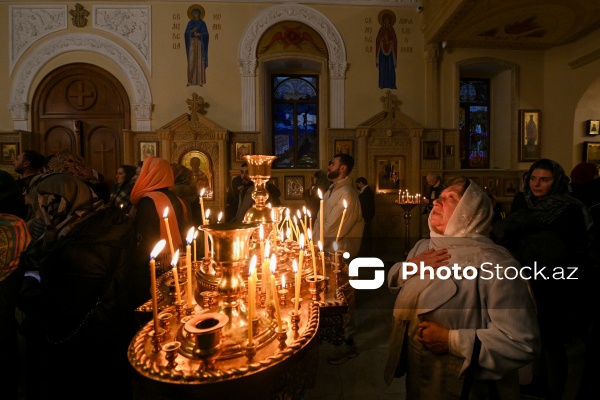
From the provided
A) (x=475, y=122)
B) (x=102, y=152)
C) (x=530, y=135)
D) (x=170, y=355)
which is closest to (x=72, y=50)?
(x=102, y=152)

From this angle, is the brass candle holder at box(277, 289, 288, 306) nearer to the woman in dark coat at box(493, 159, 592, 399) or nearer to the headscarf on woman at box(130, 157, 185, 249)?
the headscarf on woman at box(130, 157, 185, 249)

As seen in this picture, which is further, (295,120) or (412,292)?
(295,120)

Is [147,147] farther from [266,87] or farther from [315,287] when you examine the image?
[315,287]

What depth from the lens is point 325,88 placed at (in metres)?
7.92

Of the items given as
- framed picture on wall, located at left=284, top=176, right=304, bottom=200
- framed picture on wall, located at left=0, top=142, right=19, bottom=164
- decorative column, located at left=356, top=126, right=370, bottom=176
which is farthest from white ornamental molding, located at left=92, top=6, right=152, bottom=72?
decorative column, located at left=356, top=126, right=370, bottom=176

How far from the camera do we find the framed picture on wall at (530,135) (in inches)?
321

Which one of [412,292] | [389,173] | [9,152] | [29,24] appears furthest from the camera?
[389,173]

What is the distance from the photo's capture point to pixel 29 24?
756 centimetres

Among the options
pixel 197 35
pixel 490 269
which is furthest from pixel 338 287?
pixel 197 35

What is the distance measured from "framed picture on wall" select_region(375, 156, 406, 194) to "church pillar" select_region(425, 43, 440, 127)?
121 centimetres

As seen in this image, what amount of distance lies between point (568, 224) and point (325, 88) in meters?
6.50

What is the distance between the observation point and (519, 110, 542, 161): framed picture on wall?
8.16m

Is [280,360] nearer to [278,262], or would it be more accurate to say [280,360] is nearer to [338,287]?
[338,287]

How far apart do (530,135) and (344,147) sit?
4.69 metres
